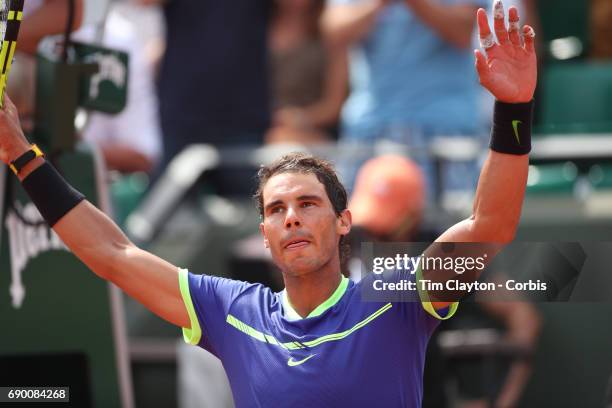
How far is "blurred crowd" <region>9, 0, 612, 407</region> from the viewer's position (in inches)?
270

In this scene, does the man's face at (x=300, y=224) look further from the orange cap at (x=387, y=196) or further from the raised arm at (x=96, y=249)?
the orange cap at (x=387, y=196)

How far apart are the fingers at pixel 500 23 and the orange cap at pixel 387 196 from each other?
2.40 metres

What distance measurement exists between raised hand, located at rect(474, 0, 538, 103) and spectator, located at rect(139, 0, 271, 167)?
12.9ft

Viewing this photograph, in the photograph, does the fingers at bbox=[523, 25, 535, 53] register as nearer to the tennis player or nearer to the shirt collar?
the tennis player

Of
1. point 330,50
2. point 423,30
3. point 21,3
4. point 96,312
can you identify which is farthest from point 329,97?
point 21,3

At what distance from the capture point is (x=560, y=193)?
6973mm

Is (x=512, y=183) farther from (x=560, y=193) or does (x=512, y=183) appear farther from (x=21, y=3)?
(x=560, y=193)

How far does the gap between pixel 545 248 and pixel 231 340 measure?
96 cm

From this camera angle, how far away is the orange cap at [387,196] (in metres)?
5.85

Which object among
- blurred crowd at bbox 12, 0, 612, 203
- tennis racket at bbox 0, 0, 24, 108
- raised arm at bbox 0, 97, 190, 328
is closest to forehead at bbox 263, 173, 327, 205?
raised arm at bbox 0, 97, 190, 328

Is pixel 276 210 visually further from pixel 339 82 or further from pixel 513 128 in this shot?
pixel 339 82

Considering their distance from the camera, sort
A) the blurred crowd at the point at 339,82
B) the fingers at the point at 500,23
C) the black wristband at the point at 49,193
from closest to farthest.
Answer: the fingers at the point at 500,23 < the black wristband at the point at 49,193 < the blurred crowd at the point at 339,82

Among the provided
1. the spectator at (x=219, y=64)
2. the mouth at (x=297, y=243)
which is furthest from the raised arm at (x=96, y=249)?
the spectator at (x=219, y=64)

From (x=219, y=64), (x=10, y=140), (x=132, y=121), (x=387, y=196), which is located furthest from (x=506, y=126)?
(x=132, y=121)
